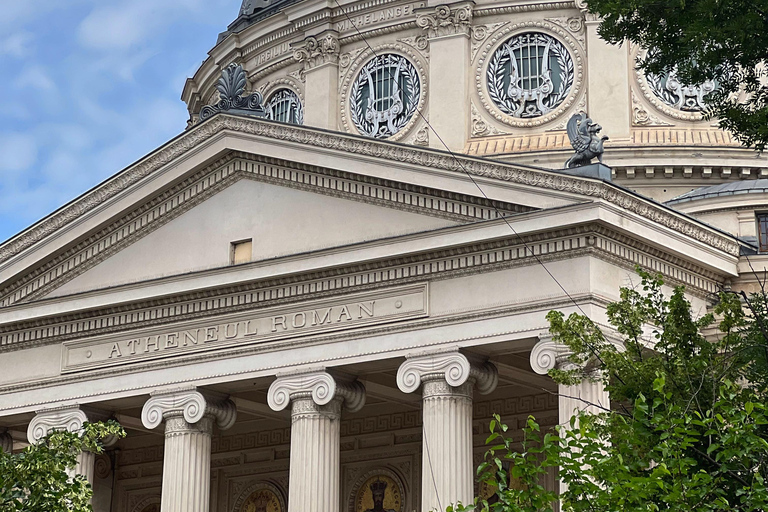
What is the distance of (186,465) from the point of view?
2922 cm

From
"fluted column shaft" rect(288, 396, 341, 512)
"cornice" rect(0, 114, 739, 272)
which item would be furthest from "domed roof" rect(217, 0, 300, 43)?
"fluted column shaft" rect(288, 396, 341, 512)

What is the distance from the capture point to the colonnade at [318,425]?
2630 cm

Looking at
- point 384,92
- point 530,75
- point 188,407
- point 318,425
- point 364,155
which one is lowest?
point 318,425

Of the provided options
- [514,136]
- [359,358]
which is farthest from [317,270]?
[514,136]

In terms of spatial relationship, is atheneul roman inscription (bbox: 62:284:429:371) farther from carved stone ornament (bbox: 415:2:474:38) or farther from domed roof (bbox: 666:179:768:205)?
carved stone ornament (bbox: 415:2:474:38)

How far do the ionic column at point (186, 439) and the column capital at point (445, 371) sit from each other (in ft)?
14.7

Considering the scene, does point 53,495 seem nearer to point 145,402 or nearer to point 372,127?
point 145,402

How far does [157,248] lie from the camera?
1205 inches

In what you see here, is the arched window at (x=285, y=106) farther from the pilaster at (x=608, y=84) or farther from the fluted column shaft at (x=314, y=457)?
the fluted column shaft at (x=314, y=457)

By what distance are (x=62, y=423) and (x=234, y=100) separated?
24.2ft

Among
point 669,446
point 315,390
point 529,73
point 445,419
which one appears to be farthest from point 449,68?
point 669,446

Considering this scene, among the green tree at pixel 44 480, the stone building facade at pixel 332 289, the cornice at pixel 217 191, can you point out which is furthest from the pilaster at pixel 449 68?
the green tree at pixel 44 480

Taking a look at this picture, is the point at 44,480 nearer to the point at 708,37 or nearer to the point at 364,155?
the point at 708,37

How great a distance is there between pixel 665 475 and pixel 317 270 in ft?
46.7
